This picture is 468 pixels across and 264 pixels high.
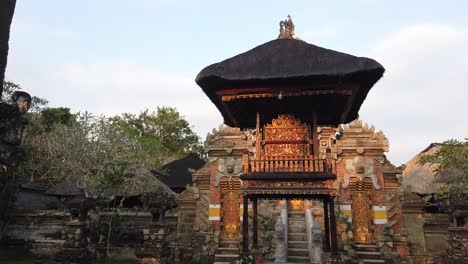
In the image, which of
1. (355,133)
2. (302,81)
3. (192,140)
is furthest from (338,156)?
(192,140)

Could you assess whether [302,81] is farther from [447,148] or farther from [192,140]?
[192,140]

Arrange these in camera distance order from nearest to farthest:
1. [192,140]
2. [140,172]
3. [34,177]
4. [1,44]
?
[1,44] < [140,172] < [34,177] < [192,140]

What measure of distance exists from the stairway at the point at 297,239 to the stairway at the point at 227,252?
236 cm

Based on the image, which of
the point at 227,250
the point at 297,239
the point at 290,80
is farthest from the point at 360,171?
the point at 290,80

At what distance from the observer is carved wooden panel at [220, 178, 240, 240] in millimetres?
15953

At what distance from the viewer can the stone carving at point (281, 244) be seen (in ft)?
43.4

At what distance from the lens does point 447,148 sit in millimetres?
13383

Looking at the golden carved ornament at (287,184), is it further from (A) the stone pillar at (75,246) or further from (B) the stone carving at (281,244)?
(A) the stone pillar at (75,246)

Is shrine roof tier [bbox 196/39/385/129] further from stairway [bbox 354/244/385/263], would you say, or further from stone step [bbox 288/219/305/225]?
stairway [bbox 354/244/385/263]

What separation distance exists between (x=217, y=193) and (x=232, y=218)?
1.32 m

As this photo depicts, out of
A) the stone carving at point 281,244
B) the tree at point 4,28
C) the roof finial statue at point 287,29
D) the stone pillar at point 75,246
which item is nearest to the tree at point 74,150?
the stone pillar at point 75,246

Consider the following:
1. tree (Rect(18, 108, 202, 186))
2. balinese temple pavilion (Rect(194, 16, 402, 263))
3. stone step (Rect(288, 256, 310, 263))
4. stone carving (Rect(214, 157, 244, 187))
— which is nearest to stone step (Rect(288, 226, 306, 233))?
balinese temple pavilion (Rect(194, 16, 402, 263))

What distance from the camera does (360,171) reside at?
15.6 metres

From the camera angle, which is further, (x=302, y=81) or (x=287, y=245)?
(x=287, y=245)
